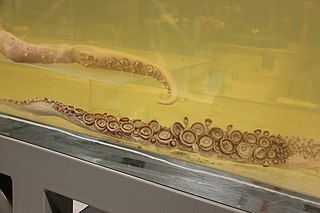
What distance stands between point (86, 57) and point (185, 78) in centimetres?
24

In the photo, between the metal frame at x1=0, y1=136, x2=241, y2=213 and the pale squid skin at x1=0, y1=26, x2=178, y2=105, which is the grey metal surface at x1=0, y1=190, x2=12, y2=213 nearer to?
the metal frame at x1=0, y1=136, x2=241, y2=213

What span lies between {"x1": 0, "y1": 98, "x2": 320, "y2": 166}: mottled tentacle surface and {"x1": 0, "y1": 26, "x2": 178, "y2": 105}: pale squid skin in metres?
0.06

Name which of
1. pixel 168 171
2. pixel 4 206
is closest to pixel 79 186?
pixel 168 171

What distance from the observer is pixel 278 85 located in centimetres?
67

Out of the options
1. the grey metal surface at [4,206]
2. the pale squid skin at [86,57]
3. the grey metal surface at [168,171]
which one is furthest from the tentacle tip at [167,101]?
the grey metal surface at [4,206]

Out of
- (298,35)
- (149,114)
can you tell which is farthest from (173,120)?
(298,35)

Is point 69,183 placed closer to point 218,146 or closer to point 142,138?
point 142,138

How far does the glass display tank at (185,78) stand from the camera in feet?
2.17

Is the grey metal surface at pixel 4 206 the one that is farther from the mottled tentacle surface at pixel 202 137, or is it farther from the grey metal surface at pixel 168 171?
the mottled tentacle surface at pixel 202 137

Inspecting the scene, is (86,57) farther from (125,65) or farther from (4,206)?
(4,206)

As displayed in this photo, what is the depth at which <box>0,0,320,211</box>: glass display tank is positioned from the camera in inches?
26.0

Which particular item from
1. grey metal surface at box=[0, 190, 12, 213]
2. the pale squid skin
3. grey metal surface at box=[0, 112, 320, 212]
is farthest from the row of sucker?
grey metal surface at box=[0, 190, 12, 213]

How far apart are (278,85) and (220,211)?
0.77 ft

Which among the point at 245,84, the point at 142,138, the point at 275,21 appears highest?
the point at 275,21
